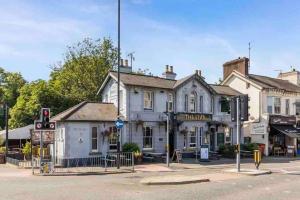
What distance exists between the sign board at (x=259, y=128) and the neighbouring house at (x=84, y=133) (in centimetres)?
1529

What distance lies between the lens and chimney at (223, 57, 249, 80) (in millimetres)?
42588

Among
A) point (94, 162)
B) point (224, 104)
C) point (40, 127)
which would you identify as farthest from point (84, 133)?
point (224, 104)

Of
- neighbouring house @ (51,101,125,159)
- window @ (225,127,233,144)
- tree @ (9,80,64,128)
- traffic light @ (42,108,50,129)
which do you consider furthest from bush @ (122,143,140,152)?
tree @ (9,80,64,128)

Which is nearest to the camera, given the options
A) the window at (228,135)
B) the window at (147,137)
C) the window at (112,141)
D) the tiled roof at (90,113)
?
the tiled roof at (90,113)

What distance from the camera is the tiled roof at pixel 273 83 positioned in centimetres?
4191

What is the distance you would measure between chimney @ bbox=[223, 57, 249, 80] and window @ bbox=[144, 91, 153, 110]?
1319 centimetres

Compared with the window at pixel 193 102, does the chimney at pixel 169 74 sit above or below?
above

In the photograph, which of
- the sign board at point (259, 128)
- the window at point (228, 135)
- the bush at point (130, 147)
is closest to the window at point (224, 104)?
the window at point (228, 135)

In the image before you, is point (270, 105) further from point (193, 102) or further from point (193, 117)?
point (193, 117)

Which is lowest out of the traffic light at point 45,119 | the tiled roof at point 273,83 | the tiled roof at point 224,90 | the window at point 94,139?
the window at point 94,139

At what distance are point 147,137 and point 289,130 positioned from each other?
16043 mm

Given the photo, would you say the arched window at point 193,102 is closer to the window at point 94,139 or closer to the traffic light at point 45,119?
the window at point 94,139

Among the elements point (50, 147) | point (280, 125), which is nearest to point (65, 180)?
point (50, 147)

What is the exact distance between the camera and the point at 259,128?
4106 centimetres
